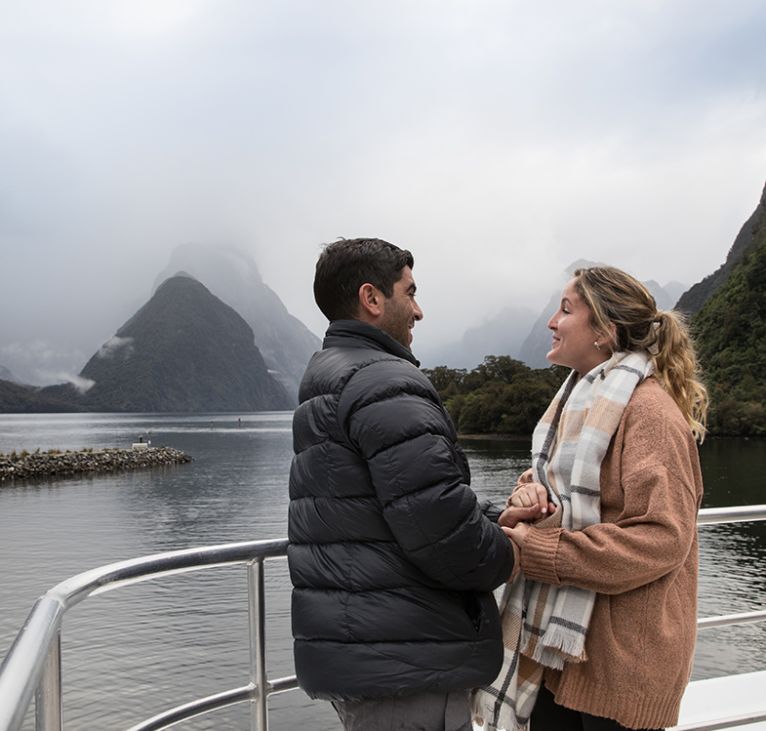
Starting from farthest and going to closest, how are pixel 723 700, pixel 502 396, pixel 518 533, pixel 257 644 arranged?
pixel 502 396 → pixel 723 700 → pixel 257 644 → pixel 518 533

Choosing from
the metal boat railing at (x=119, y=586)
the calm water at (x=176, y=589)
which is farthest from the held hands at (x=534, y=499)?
the calm water at (x=176, y=589)

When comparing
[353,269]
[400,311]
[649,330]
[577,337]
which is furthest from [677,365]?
[353,269]

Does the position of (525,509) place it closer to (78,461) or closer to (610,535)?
(610,535)

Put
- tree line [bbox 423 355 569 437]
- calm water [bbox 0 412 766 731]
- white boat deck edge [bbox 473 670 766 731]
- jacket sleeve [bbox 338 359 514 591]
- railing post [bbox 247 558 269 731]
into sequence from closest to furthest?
jacket sleeve [bbox 338 359 514 591] → railing post [bbox 247 558 269 731] → white boat deck edge [bbox 473 670 766 731] → calm water [bbox 0 412 766 731] → tree line [bbox 423 355 569 437]

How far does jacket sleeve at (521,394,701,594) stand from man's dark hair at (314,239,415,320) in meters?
0.62

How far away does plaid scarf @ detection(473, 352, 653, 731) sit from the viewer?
171cm

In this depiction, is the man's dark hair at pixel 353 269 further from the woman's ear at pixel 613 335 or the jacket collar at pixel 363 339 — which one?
the woman's ear at pixel 613 335

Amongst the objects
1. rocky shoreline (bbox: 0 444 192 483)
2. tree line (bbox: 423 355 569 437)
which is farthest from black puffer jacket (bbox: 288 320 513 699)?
tree line (bbox: 423 355 569 437)

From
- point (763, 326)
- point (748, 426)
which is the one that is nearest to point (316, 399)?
point (748, 426)

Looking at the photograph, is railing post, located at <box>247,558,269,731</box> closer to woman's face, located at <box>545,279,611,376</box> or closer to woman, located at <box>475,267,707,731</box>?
woman, located at <box>475,267,707,731</box>

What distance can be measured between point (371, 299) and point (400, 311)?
2.8 inches

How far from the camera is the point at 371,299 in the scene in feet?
5.87

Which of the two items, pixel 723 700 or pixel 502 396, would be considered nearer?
pixel 723 700

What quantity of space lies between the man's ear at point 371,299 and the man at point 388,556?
4.2 inches
